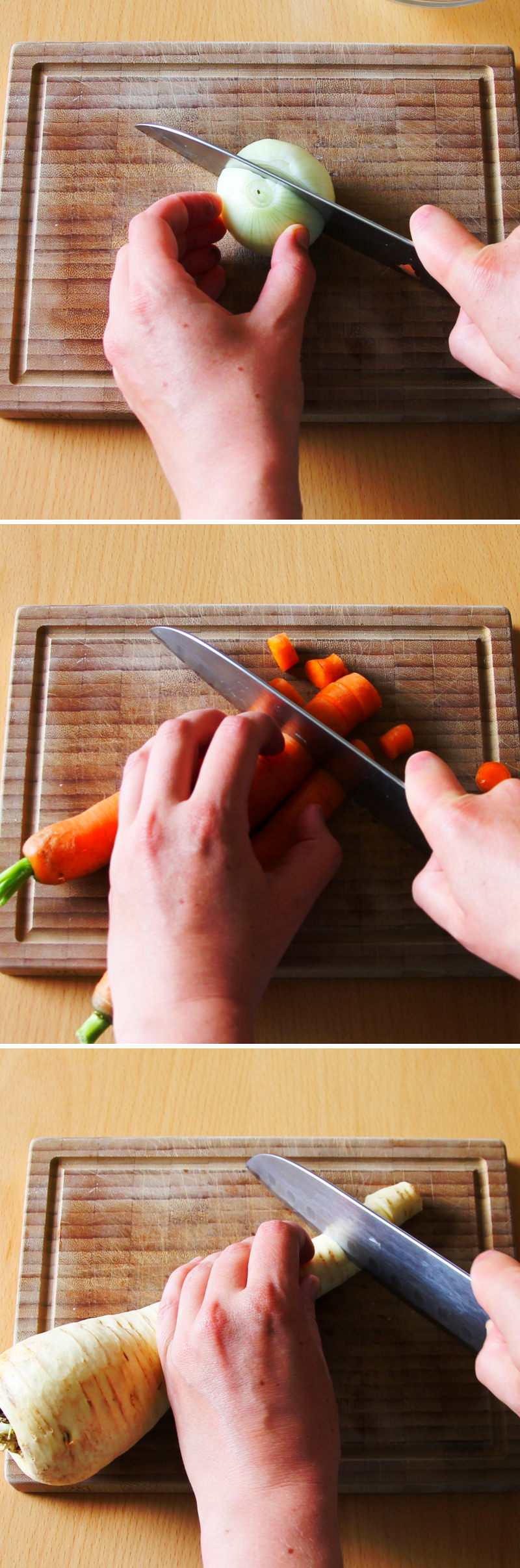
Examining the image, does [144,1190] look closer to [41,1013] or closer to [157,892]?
[41,1013]

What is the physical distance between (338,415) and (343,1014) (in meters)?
0.70

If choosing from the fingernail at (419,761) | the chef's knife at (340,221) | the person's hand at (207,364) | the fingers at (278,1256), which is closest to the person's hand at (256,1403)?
the fingers at (278,1256)

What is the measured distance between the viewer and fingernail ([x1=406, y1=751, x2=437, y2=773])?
3.43ft

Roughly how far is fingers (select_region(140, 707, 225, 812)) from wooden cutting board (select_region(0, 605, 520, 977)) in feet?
0.41

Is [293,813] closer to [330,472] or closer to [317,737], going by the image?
[317,737]

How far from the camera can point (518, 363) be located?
Result: 105 cm

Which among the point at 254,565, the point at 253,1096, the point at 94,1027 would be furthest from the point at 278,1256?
the point at 254,565

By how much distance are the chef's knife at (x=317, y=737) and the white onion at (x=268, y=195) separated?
1.51 ft

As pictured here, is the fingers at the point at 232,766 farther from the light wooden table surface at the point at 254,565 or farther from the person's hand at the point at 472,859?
the light wooden table surface at the point at 254,565

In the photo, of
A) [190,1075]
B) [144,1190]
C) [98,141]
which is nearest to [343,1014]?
[190,1075]

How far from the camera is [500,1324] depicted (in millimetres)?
969

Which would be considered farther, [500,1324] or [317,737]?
[317,737]

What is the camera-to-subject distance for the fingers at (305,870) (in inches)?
43.1

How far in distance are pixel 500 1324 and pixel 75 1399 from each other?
1.35 feet
